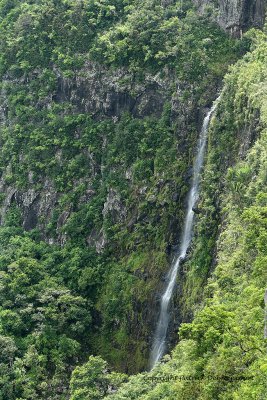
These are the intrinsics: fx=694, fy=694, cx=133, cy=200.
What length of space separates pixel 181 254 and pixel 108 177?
18.9 ft

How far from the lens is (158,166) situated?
31.6m

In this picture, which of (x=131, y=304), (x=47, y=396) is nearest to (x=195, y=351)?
(x=47, y=396)

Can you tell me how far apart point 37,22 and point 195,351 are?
2384cm

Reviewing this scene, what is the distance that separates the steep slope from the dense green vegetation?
10 cm

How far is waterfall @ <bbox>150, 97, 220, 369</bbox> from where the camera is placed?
1152 inches

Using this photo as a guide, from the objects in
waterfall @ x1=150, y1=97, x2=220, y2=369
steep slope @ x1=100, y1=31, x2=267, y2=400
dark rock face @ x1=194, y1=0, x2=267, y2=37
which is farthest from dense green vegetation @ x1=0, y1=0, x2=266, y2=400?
dark rock face @ x1=194, y1=0, x2=267, y2=37

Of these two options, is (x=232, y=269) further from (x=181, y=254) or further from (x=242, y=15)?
(x=242, y=15)

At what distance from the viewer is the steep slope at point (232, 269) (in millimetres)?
16641

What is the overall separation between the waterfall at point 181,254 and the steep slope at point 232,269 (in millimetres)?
1438

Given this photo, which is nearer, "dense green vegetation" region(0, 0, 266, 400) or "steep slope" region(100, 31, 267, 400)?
"steep slope" region(100, 31, 267, 400)

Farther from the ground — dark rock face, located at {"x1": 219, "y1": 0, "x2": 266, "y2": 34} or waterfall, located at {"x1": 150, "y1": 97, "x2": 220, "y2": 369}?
dark rock face, located at {"x1": 219, "y1": 0, "x2": 266, "y2": 34}

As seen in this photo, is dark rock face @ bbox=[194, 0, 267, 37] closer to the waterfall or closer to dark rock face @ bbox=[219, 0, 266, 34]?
dark rock face @ bbox=[219, 0, 266, 34]

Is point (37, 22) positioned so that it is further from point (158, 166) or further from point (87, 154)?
point (158, 166)

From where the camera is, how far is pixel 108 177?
33.2 m
